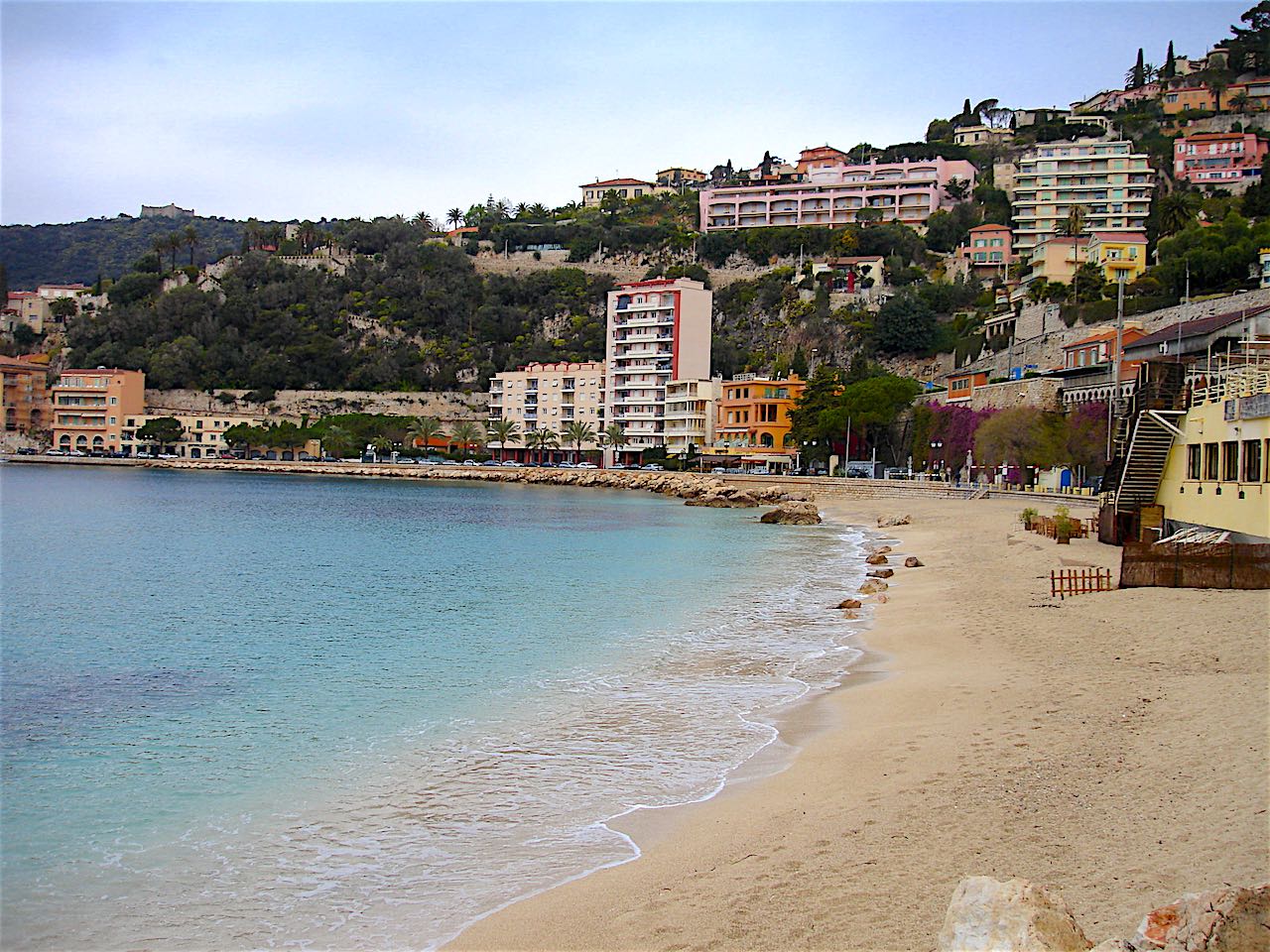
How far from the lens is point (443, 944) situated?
22.6 ft

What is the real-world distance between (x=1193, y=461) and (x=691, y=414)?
72419 millimetres

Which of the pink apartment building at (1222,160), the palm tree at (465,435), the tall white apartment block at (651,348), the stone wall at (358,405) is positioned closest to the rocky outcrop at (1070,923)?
the tall white apartment block at (651,348)

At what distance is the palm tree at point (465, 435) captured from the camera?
10969cm

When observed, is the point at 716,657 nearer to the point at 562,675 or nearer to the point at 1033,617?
the point at 562,675

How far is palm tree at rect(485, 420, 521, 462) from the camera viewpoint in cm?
10637

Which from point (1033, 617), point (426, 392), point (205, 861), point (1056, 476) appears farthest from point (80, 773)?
point (426, 392)

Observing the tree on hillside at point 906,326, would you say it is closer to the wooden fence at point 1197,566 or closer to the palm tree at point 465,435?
the palm tree at point 465,435

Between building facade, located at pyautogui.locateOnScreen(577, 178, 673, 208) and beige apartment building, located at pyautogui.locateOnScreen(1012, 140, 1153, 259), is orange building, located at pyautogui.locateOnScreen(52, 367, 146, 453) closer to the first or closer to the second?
building facade, located at pyautogui.locateOnScreen(577, 178, 673, 208)

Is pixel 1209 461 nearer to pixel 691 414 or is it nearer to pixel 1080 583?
pixel 1080 583

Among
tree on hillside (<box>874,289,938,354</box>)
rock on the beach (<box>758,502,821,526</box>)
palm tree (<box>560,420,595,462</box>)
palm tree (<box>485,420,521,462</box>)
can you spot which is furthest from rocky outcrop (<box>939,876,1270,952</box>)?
palm tree (<box>485,420,521,462</box>)

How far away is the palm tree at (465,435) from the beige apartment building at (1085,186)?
5695 centimetres

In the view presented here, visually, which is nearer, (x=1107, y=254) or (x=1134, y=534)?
(x=1134, y=534)

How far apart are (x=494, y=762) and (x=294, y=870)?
3.06 meters

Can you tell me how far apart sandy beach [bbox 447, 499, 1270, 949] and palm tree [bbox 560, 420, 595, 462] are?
290ft
